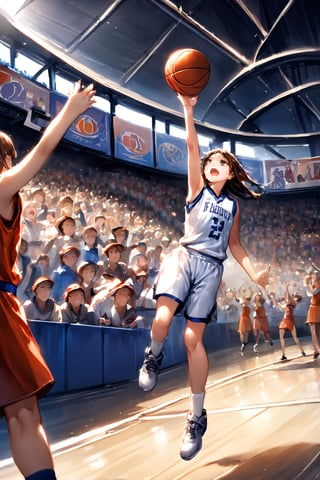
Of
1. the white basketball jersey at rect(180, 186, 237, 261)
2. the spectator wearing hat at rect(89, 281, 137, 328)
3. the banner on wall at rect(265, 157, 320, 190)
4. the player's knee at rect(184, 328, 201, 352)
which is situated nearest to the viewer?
the player's knee at rect(184, 328, 201, 352)

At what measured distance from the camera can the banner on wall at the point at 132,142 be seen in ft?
10.2

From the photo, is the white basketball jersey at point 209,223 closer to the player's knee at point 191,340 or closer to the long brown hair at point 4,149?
the player's knee at point 191,340

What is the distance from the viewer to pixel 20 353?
1090 millimetres

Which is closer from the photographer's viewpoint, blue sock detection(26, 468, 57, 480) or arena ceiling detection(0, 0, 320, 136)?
blue sock detection(26, 468, 57, 480)

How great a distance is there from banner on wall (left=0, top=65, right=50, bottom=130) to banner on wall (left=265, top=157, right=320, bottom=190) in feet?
4.95

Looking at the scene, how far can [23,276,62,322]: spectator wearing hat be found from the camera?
8.30ft

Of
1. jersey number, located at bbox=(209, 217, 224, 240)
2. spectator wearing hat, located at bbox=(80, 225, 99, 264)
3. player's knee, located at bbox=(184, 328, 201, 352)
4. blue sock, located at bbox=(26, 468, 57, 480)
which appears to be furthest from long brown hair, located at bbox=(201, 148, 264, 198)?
blue sock, located at bbox=(26, 468, 57, 480)

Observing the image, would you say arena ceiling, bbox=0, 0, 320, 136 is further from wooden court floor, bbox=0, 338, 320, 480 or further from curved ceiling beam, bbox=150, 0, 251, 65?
wooden court floor, bbox=0, 338, 320, 480

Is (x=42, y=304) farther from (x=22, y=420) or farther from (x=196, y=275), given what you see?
(x=22, y=420)

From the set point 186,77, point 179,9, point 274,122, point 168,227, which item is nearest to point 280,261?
point 168,227

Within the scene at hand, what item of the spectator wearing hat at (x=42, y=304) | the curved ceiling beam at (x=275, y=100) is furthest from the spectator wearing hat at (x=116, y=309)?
the curved ceiling beam at (x=275, y=100)

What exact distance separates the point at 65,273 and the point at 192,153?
49.8 inches

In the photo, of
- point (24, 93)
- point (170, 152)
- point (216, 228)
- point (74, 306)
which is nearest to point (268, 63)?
point (170, 152)

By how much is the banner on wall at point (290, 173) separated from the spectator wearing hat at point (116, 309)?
1.36 meters
